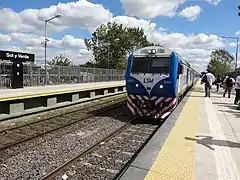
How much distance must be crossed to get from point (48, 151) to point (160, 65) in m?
5.71

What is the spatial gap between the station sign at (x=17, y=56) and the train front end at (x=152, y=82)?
11.5 meters

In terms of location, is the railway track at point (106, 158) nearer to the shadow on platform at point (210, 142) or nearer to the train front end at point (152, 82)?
the shadow on platform at point (210, 142)

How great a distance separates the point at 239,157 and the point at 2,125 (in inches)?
351

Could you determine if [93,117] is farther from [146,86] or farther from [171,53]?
[171,53]

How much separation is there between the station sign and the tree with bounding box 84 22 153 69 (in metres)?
39.5

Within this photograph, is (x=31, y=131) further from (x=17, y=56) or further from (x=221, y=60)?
(x=221, y=60)

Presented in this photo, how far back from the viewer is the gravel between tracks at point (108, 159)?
18.1 feet

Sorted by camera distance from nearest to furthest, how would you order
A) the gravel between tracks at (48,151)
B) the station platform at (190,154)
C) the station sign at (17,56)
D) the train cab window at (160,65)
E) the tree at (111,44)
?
the station platform at (190,154) < the gravel between tracks at (48,151) < the train cab window at (160,65) < the station sign at (17,56) < the tree at (111,44)

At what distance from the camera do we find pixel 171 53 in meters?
10.8

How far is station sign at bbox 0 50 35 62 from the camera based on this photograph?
19.2 meters

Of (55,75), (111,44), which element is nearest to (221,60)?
(111,44)

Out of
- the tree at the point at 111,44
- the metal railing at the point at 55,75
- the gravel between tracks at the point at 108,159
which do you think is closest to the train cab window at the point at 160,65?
the gravel between tracks at the point at 108,159

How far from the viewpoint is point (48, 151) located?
7086mm

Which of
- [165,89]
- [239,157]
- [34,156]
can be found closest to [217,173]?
[239,157]
